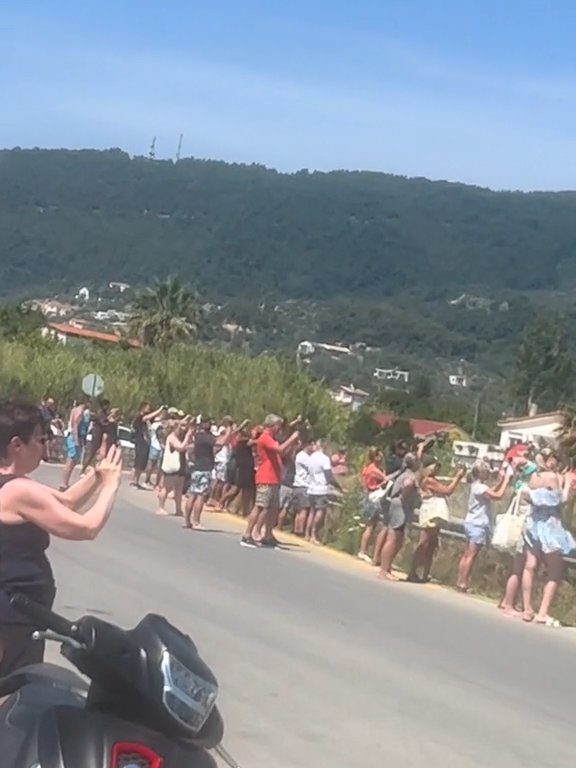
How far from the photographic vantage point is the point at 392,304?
634 ft

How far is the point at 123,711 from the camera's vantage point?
3.78m

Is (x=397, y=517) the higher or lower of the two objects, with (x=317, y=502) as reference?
higher

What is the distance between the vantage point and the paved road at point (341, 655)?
316 inches

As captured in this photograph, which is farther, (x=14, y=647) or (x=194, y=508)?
(x=194, y=508)

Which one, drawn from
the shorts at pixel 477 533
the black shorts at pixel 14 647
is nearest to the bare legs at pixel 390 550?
the shorts at pixel 477 533

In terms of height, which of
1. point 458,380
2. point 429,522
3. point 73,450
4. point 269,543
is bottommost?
point 458,380

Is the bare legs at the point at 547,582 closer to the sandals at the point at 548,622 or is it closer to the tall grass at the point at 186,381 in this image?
the sandals at the point at 548,622

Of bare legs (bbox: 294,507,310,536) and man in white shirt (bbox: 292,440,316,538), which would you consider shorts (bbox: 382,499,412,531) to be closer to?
man in white shirt (bbox: 292,440,316,538)

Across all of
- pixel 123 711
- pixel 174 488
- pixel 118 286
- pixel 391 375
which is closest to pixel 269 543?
pixel 174 488

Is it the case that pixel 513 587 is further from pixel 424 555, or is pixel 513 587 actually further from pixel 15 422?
pixel 15 422

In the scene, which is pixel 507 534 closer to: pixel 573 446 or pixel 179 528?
pixel 179 528

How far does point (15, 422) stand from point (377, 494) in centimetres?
1346

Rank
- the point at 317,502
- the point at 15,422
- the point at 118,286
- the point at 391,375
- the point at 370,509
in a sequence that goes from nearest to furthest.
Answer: the point at 15,422 → the point at 370,509 → the point at 317,502 → the point at 391,375 → the point at 118,286

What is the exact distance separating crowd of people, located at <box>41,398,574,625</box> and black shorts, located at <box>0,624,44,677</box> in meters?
7.69
